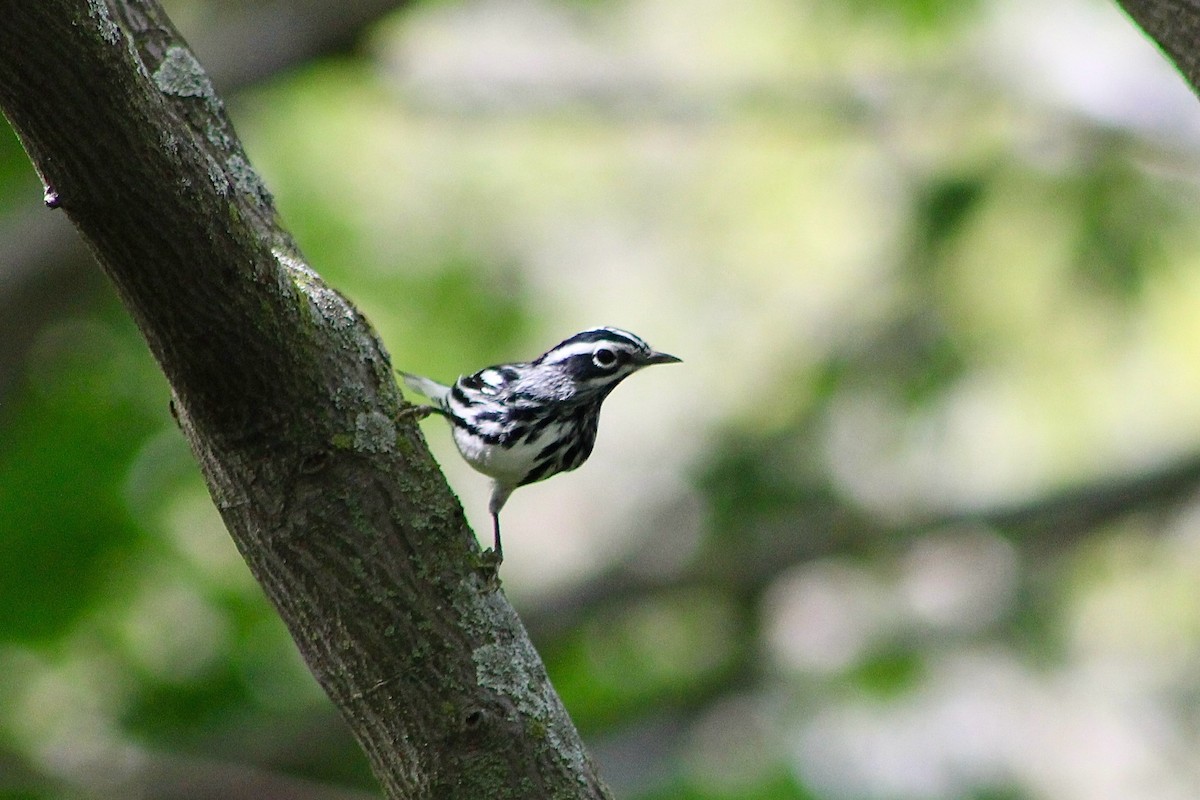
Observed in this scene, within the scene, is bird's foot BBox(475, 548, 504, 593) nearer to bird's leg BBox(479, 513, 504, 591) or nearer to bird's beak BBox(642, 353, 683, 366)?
A: bird's leg BBox(479, 513, 504, 591)

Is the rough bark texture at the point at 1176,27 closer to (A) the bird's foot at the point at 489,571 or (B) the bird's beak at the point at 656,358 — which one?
(B) the bird's beak at the point at 656,358

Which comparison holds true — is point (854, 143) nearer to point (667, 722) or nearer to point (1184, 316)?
point (1184, 316)

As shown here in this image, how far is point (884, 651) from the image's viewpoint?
6938mm

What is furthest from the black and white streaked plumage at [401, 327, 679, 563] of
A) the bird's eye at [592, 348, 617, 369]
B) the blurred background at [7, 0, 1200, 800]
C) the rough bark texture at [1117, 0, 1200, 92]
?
the blurred background at [7, 0, 1200, 800]

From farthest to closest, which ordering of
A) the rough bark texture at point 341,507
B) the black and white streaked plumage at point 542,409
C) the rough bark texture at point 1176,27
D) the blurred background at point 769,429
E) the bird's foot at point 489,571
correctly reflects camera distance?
1. the blurred background at point 769,429
2. the black and white streaked plumage at point 542,409
3. the bird's foot at point 489,571
4. the rough bark texture at point 1176,27
5. the rough bark texture at point 341,507

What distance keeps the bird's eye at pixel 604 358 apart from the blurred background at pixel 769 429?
2.14 meters

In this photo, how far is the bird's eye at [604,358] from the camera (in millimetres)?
3668

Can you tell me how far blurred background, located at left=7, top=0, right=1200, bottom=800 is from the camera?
5969 mm

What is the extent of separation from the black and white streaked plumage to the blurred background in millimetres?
1992

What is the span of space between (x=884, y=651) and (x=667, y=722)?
116 centimetres

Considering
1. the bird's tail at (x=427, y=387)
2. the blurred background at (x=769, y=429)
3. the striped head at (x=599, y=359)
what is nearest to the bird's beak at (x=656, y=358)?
the striped head at (x=599, y=359)

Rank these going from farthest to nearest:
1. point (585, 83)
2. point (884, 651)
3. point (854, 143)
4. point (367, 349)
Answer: point (854, 143)
point (585, 83)
point (884, 651)
point (367, 349)

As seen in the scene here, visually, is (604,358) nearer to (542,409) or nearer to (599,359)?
(599,359)

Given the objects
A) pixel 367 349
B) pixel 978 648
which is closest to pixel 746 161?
pixel 978 648
